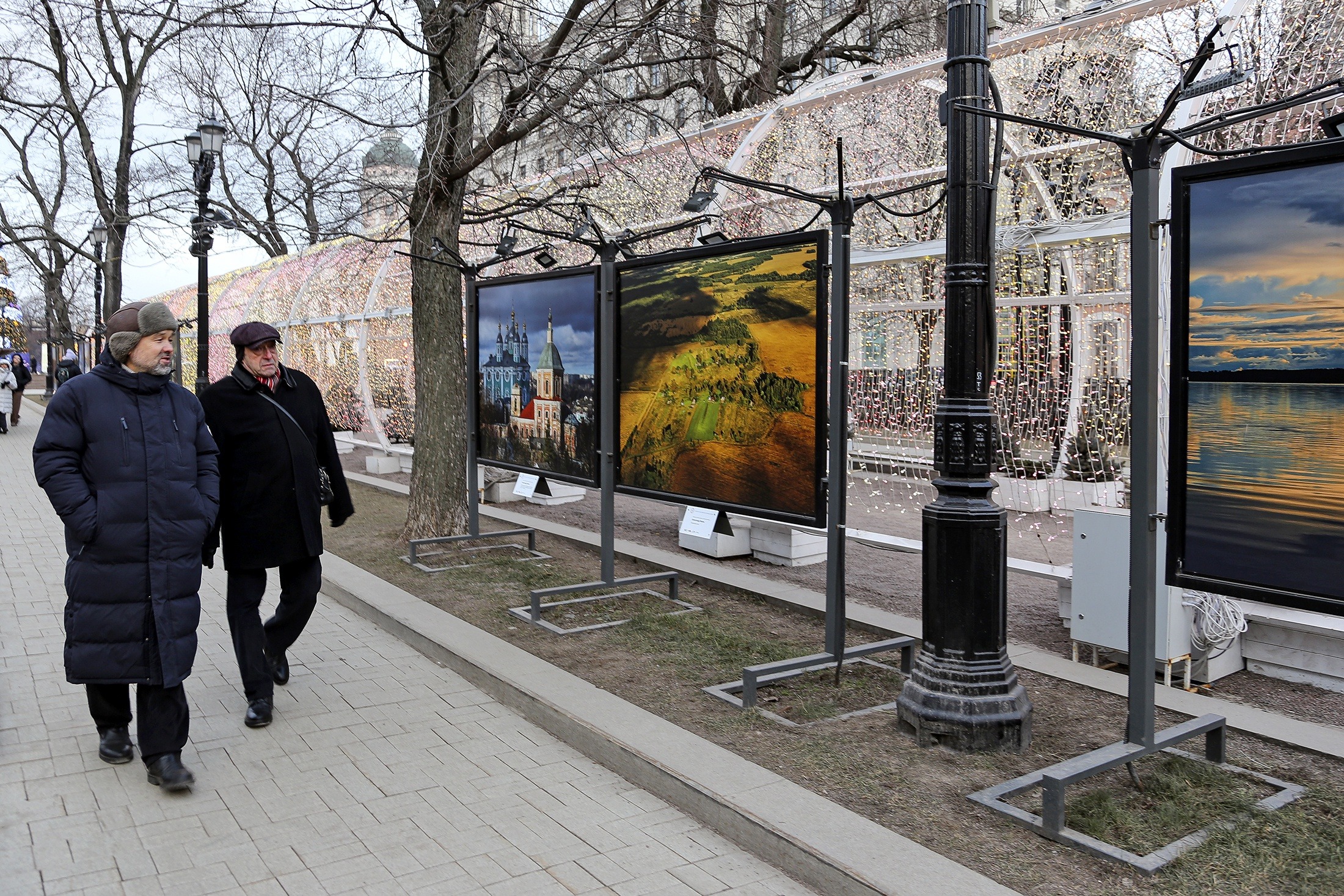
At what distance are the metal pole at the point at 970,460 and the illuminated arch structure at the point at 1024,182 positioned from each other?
2.19 metres

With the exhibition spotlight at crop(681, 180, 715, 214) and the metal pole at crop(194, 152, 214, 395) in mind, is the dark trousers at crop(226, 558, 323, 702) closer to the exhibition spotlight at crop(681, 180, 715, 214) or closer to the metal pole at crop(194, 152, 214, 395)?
the exhibition spotlight at crop(681, 180, 715, 214)

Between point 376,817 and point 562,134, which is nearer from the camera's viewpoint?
point 376,817

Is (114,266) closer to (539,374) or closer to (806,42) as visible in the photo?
(806,42)

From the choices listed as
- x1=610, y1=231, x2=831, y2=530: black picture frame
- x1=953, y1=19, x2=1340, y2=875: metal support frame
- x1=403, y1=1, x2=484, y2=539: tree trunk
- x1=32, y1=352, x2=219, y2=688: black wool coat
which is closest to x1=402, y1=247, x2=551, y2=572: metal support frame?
x1=403, y1=1, x2=484, y2=539: tree trunk

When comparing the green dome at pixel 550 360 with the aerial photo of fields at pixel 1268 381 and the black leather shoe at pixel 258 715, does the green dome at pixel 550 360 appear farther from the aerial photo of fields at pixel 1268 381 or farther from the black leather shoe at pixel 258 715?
the aerial photo of fields at pixel 1268 381

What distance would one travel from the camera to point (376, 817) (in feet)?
13.4

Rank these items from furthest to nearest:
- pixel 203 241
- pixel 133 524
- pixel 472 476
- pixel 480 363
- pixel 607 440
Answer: pixel 203 241 → pixel 472 476 → pixel 480 363 → pixel 607 440 → pixel 133 524

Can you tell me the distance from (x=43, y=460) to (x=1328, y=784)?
5.20 metres

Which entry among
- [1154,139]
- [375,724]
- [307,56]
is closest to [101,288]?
[307,56]

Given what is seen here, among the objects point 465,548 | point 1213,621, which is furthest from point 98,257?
point 1213,621

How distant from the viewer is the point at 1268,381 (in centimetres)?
357

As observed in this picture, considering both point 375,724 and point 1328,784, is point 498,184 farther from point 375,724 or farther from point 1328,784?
point 1328,784

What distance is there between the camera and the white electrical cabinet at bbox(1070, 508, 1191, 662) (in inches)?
208

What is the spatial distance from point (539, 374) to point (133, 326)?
13.4 feet
